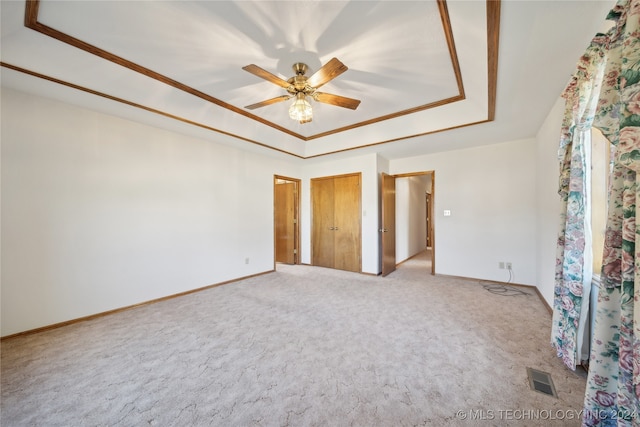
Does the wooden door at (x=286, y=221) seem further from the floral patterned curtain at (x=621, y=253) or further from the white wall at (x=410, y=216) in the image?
the floral patterned curtain at (x=621, y=253)

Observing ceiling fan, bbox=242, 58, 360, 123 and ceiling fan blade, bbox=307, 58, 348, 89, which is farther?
ceiling fan, bbox=242, 58, 360, 123

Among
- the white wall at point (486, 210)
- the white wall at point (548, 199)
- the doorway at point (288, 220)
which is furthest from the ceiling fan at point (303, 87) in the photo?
the doorway at point (288, 220)

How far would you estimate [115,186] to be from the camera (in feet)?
9.37

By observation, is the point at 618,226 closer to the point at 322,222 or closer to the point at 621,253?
the point at 621,253

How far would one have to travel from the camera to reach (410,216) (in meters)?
6.11

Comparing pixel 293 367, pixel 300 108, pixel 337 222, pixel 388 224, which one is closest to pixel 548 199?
pixel 388 224

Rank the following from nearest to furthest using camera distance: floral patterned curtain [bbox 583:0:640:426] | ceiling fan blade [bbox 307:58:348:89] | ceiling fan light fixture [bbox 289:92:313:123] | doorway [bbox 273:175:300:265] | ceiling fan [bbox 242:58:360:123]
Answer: floral patterned curtain [bbox 583:0:640:426] → ceiling fan blade [bbox 307:58:348:89] → ceiling fan [bbox 242:58:360:123] → ceiling fan light fixture [bbox 289:92:313:123] → doorway [bbox 273:175:300:265]

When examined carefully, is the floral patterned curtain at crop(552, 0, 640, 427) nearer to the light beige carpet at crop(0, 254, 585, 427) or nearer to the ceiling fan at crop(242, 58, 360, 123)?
the light beige carpet at crop(0, 254, 585, 427)

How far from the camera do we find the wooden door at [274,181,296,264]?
5586 millimetres

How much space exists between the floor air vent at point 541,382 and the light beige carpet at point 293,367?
0.04m

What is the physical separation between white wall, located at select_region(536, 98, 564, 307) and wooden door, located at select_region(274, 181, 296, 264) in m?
4.35

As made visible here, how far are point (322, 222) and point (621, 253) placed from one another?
14.4 feet

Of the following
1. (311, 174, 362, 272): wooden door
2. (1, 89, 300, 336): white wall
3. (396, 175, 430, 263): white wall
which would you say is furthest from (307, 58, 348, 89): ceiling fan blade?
(396, 175, 430, 263): white wall

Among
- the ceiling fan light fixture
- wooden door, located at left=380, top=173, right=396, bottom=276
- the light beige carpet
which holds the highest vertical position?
the ceiling fan light fixture
